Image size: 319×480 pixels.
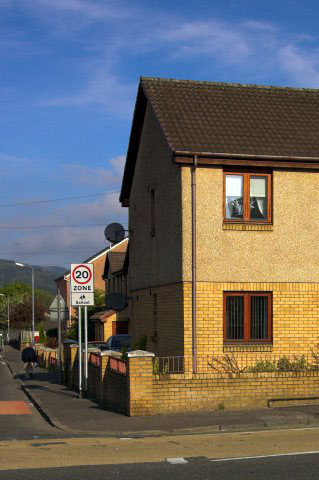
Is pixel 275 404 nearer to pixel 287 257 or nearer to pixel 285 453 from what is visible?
pixel 287 257

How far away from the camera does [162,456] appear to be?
11539 millimetres

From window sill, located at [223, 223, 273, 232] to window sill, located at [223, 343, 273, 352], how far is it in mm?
2835

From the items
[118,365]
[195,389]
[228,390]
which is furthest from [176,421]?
[118,365]

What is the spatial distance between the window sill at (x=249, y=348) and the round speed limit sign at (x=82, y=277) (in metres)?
3.88

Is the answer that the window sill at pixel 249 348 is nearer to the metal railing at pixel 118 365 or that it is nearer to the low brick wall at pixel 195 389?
the low brick wall at pixel 195 389

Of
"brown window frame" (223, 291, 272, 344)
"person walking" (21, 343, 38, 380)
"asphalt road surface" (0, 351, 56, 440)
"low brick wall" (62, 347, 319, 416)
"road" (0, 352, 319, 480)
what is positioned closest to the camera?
"road" (0, 352, 319, 480)

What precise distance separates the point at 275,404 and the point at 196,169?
19.6 ft

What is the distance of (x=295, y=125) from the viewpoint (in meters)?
21.6

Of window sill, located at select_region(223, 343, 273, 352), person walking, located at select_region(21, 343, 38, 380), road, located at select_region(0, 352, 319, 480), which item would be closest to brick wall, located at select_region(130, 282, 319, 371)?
window sill, located at select_region(223, 343, 273, 352)

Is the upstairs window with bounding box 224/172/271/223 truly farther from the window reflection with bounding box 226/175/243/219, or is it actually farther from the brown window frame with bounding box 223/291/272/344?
the brown window frame with bounding box 223/291/272/344

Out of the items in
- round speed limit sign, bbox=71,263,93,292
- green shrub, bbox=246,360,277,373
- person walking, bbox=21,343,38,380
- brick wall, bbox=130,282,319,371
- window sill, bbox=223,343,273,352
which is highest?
round speed limit sign, bbox=71,263,93,292

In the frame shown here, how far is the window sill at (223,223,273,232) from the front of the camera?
64.6 feet

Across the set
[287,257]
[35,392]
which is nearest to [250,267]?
[287,257]

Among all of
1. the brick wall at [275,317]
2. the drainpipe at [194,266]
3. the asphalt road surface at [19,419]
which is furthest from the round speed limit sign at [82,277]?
the asphalt road surface at [19,419]
